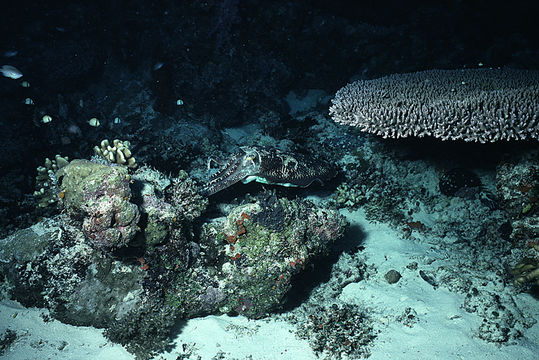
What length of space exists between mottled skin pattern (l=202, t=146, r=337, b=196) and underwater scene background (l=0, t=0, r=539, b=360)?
0.04 meters

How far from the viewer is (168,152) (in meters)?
7.47

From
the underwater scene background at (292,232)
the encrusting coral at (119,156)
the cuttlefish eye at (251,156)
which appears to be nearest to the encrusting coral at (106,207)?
the underwater scene background at (292,232)

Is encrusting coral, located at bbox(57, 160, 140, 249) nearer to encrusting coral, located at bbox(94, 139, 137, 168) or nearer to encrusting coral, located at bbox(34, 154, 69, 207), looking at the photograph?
encrusting coral, located at bbox(94, 139, 137, 168)

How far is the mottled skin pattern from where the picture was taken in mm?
5391

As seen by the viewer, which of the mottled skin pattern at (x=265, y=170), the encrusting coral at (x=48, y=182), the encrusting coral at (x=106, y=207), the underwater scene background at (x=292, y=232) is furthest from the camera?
the encrusting coral at (x=48, y=182)

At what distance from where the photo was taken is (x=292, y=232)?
432cm

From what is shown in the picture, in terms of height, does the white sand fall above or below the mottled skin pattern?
below

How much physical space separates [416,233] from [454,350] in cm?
259

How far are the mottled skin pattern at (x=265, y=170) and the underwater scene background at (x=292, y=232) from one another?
45 millimetres

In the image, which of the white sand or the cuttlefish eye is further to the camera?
the cuttlefish eye

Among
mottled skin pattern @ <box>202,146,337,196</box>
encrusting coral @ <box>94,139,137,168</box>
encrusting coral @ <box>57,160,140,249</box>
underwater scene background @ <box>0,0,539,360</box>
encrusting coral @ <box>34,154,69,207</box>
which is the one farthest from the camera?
encrusting coral @ <box>34,154,69,207</box>

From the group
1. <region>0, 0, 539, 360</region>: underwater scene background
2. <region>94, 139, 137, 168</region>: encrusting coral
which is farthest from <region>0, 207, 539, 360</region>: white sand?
<region>94, 139, 137, 168</region>: encrusting coral

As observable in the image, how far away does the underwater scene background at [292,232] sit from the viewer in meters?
3.85

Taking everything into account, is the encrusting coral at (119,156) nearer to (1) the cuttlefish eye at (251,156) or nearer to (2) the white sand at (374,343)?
(1) the cuttlefish eye at (251,156)
